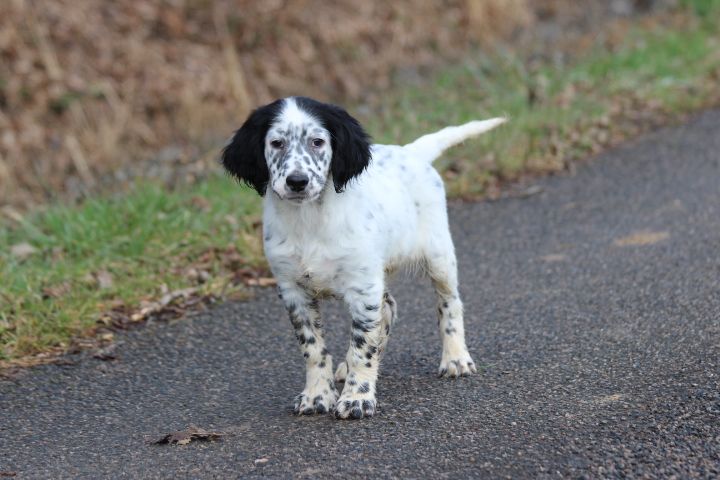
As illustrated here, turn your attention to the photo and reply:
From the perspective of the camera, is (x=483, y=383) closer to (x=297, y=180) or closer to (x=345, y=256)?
(x=345, y=256)

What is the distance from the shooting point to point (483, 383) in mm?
4816

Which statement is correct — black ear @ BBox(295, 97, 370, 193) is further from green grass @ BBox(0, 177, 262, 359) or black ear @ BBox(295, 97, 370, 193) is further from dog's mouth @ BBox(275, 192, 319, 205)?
green grass @ BBox(0, 177, 262, 359)

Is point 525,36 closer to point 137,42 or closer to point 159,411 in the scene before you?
point 137,42

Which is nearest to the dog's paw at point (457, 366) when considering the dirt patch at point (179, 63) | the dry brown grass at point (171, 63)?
the dirt patch at point (179, 63)

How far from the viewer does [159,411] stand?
15.8 ft

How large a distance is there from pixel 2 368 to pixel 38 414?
0.68 m

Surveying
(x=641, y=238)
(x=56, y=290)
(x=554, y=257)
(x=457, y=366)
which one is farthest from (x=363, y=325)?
(x=641, y=238)

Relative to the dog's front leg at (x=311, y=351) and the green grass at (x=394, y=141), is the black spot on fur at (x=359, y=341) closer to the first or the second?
the dog's front leg at (x=311, y=351)

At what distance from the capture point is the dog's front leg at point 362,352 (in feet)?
14.7

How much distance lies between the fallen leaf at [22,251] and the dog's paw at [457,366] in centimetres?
314

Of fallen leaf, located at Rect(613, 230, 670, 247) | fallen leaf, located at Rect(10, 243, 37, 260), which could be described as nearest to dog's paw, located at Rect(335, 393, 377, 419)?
fallen leaf, located at Rect(613, 230, 670, 247)

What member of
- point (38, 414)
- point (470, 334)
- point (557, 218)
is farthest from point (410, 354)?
point (557, 218)

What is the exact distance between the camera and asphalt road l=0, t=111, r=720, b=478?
3990 millimetres

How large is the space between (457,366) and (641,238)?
246 centimetres
